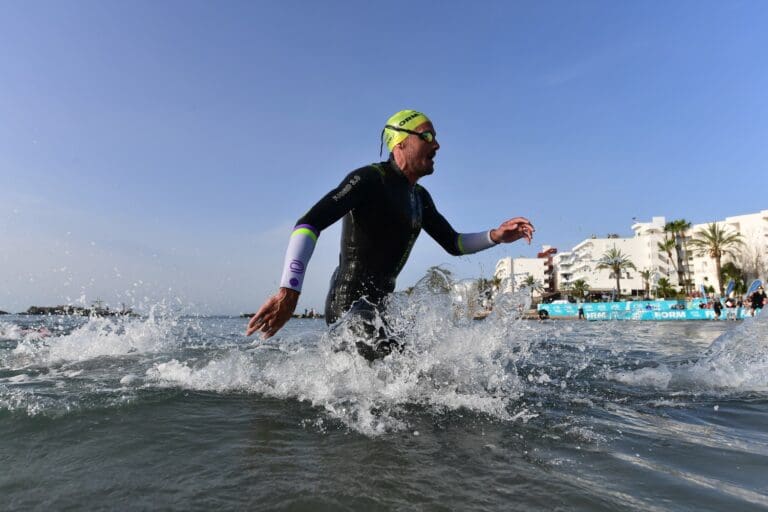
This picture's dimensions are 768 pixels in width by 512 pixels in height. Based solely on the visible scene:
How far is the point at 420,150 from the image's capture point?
349cm

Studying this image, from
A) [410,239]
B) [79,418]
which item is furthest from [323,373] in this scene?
[79,418]

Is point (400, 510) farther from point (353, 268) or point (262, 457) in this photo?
point (353, 268)

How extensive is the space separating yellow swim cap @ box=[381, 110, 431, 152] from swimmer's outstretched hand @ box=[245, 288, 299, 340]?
5.21ft

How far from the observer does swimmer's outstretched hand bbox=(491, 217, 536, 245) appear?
4.06m

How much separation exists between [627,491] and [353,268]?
229 cm

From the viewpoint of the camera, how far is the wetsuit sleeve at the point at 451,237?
168 inches

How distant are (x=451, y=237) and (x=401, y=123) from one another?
Answer: 1.33 m

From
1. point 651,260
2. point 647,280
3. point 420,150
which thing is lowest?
point 420,150

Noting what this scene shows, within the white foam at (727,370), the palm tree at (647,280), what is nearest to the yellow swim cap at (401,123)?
the white foam at (727,370)

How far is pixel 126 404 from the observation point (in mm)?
2602

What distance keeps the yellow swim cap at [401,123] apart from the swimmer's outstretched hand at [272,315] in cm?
159

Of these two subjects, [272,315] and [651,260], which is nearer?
[272,315]

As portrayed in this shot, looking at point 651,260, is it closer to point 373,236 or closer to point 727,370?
point 727,370

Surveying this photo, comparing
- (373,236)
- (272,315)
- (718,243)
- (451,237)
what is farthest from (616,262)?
(272,315)
